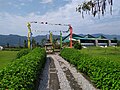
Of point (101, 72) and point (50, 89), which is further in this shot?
point (50, 89)

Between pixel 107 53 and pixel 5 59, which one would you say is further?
pixel 107 53

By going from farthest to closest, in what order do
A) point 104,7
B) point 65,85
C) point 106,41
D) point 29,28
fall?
point 106,41 → point 29,28 → point 104,7 → point 65,85

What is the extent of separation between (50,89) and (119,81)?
11.5 ft

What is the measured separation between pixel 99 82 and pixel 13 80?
3999 mm

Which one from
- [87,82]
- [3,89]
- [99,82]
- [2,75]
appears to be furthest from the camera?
[87,82]

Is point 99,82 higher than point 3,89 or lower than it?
lower

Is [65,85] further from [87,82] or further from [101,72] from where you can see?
[101,72]

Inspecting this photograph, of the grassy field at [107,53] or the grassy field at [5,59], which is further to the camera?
the grassy field at [107,53]

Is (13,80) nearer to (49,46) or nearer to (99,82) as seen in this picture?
(99,82)

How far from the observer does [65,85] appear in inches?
410

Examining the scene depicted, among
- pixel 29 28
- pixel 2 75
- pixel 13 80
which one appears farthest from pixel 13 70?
pixel 29 28

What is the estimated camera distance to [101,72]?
354 inches

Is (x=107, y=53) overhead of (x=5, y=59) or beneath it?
overhead

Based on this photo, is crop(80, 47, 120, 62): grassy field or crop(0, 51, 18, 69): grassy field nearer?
crop(0, 51, 18, 69): grassy field
